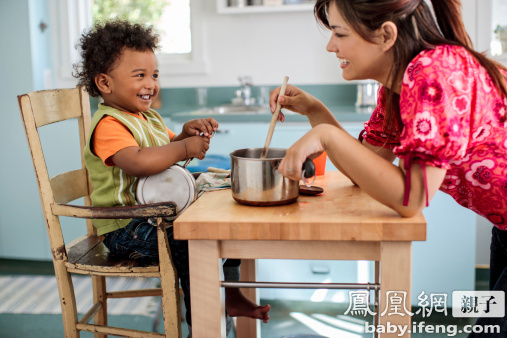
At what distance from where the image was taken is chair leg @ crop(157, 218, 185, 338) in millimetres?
1352

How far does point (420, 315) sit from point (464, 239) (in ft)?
1.35

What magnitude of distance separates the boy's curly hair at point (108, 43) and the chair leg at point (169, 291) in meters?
0.56

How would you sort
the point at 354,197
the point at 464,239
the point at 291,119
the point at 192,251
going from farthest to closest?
the point at 291,119 → the point at 464,239 → the point at 354,197 → the point at 192,251

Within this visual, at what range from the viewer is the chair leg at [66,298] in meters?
1.47

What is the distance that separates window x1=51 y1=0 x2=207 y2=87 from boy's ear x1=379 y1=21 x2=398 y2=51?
7.53 feet

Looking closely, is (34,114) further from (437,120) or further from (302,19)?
(302,19)

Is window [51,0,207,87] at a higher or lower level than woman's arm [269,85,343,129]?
higher

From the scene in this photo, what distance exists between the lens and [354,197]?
1.20 meters

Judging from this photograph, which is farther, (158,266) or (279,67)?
(279,67)

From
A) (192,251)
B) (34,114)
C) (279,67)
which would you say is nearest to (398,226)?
(192,251)

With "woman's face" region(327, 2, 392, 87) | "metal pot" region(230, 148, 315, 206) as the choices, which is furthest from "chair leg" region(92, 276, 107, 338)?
"woman's face" region(327, 2, 392, 87)

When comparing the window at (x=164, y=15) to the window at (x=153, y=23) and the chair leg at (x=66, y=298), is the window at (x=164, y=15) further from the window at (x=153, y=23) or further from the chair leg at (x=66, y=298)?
the chair leg at (x=66, y=298)

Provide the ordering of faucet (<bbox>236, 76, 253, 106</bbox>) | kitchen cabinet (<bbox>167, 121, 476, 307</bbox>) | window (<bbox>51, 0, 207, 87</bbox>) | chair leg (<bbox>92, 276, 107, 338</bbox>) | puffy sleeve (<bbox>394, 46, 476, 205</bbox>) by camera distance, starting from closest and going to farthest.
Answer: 1. puffy sleeve (<bbox>394, 46, 476, 205</bbox>)
2. chair leg (<bbox>92, 276, 107, 338</bbox>)
3. kitchen cabinet (<bbox>167, 121, 476, 307</bbox>)
4. faucet (<bbox>236, 76, 253, 106</bbox>)
5. window (<bbox>51, 0, 207, 87</bbox>)

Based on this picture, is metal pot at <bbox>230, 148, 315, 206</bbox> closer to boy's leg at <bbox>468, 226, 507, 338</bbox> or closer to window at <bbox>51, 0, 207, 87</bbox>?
boy's leg at <bbox>468, 226, 507, 338</bbox>
